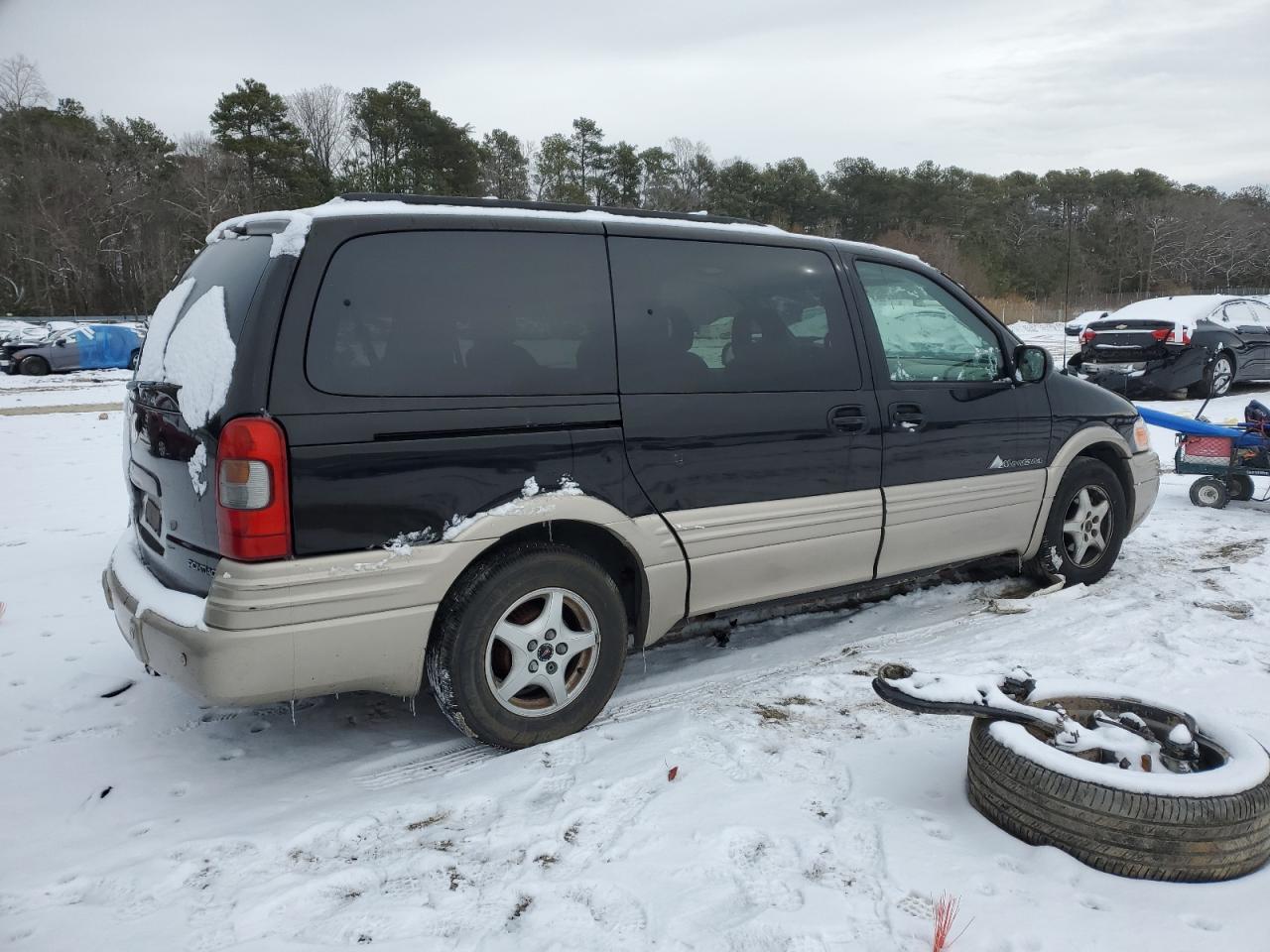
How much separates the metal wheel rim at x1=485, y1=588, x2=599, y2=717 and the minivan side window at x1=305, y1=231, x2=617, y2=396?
31.4 inches

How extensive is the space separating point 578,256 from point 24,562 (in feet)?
15.1

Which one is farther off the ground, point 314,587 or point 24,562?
point 314,587

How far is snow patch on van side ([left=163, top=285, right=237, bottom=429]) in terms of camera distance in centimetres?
283

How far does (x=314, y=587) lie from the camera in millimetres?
2852

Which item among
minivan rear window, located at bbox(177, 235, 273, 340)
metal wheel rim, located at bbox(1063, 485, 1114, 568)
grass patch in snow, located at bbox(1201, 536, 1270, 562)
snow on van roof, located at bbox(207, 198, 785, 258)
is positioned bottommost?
grass patch in snow, located at bbox(1201, 536, 1270, 562)

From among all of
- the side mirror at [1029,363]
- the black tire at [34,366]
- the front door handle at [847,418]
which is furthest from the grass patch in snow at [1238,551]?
the black tire at [34,366]

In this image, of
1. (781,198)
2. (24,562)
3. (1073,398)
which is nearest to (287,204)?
(781,198)

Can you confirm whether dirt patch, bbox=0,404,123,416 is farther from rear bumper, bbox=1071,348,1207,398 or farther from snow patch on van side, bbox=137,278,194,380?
rear bumper, bbox=1071,348,1207,398

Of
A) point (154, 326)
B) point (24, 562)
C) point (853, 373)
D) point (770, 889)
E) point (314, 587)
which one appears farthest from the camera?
point (24, 562)

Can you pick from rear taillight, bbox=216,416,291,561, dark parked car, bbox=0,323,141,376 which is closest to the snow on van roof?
rear taillight, bbox=216,416,291,561

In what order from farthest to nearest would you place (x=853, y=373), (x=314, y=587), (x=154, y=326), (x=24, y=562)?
(x=24, y=562), (x=853, y=373), (x=154, y=326), (x=314, y=587)

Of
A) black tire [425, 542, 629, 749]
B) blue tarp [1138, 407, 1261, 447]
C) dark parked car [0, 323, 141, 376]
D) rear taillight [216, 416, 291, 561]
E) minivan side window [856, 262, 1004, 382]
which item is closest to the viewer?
rear taillight [216, 416, 291, 561]

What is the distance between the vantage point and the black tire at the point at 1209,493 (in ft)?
23.4

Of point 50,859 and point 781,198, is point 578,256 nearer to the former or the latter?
point 50,859
